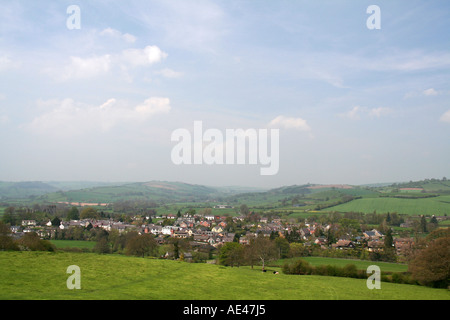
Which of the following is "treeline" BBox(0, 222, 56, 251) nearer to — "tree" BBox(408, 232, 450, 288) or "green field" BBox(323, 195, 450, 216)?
"tree" BBox(408, 232, 450, 288)

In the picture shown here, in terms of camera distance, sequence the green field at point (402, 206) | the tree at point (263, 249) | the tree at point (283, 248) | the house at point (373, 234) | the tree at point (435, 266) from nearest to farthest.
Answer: the tree at point (435, 266) < the tree at point (263, 249) < the tree at point (283, 248) < the house at point (373, 234) < the green field at point (402, 206)

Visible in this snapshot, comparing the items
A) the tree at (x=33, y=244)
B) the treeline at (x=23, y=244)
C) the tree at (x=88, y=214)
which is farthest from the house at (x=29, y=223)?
the tree at (x=33, y=244)

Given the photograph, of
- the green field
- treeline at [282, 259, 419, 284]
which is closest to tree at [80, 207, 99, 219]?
treeline at [282, 259, 419, 284]

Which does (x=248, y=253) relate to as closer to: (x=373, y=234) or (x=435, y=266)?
(x=435, y=266)

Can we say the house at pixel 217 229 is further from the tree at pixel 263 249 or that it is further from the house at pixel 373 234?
the tree at pixel 263 249

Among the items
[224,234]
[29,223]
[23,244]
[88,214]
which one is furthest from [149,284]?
[88,214]
